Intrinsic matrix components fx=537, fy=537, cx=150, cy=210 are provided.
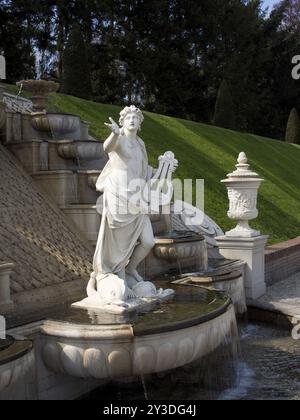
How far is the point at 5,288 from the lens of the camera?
575 cm

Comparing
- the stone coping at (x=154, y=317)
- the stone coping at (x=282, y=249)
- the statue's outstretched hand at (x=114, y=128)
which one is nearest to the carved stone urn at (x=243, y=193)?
the stone coping at (x=282, y=249)

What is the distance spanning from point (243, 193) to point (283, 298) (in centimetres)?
195

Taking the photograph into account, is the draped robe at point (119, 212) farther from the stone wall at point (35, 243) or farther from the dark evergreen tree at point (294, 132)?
the dark evergreen tree at point (294, 132)

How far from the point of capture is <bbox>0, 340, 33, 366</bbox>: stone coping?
4109 mm

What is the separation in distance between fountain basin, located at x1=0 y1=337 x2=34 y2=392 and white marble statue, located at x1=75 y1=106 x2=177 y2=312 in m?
1.24

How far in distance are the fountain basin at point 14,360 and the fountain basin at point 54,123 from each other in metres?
5.70

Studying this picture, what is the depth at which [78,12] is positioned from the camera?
3253 cm

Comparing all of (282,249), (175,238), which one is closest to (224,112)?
(282,249)

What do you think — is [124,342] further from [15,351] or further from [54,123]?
[54,123]

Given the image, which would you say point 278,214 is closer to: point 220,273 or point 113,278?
point 220,273

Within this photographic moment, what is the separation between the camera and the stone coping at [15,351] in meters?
4.11

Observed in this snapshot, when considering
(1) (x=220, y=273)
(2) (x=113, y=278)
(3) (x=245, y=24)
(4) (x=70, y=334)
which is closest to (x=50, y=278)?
(2) (x=113, y=278)

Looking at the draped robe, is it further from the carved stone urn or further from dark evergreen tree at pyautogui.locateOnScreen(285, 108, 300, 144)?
dark evergreen tree at pyautogui.locateOnScreen(285, 108, 300, 144)

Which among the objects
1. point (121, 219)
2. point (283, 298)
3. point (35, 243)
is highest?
point (121, 219)
